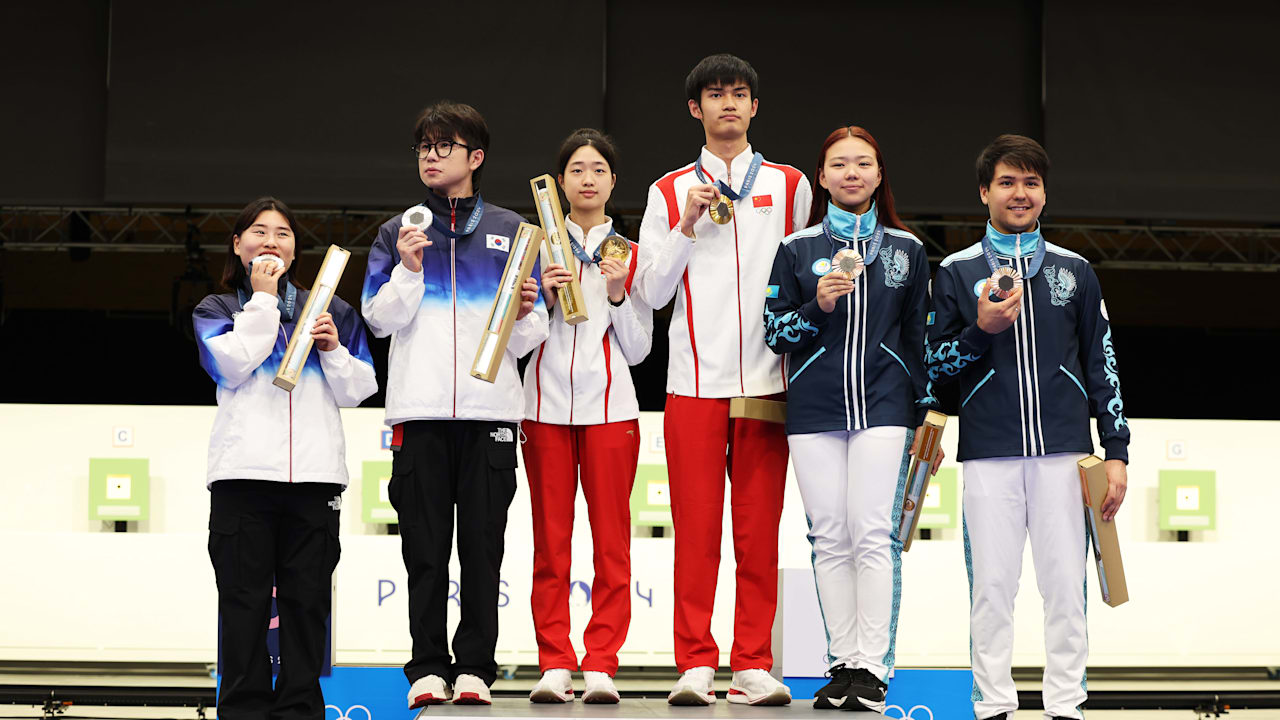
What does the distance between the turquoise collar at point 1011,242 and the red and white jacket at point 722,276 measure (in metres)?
0.58

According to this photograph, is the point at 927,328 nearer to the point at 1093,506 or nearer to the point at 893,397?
the point at 893,397

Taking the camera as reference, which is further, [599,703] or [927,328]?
[927,328]

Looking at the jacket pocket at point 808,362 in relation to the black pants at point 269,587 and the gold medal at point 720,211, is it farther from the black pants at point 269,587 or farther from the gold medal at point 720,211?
the black pants at point 269,587

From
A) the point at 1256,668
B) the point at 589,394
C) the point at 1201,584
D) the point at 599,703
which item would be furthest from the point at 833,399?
the point at 1256,668

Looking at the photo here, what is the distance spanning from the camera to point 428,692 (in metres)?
3.16

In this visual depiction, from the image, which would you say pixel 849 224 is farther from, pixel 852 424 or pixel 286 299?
pixel 286 299

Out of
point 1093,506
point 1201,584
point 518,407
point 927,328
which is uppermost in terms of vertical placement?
point 927,328

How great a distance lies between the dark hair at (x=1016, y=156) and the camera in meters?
3.43

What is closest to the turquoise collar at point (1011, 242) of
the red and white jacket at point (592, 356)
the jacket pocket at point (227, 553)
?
the red and white jacket at point (592, 356)

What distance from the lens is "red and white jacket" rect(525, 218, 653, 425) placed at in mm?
3439

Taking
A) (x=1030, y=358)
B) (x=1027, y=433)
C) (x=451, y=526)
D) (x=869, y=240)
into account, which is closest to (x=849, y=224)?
(x=869, y=240)

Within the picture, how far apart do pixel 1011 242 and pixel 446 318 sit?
1.73 metres

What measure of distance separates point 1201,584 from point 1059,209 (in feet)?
11.3

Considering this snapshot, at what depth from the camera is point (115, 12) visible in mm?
6348
